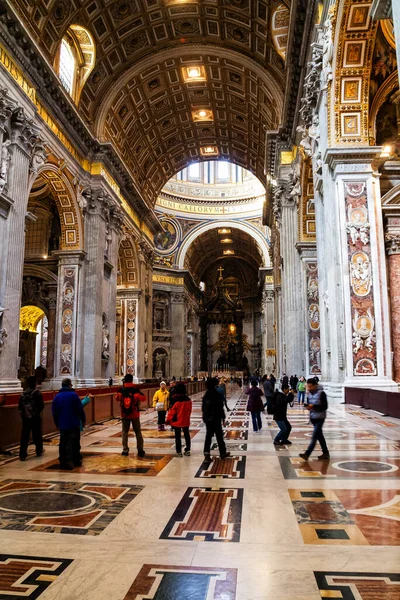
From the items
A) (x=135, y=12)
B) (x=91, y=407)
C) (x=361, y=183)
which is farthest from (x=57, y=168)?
(x=361, y=183)

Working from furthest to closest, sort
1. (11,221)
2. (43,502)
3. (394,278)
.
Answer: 1. (11,221)
2. (394,278)
3. (43,502)

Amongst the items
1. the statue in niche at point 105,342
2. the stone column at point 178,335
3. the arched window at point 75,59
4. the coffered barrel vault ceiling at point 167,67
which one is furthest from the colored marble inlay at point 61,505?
the stone column at point 178,335

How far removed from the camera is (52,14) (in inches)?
590

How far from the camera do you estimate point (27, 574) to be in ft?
8.75

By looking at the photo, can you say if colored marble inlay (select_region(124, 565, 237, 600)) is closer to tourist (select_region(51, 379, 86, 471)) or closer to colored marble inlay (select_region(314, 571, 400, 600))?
colored marble inlay (select_region(314, 571, 400, 600))

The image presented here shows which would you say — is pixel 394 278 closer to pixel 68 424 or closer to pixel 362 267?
pixel 362 267

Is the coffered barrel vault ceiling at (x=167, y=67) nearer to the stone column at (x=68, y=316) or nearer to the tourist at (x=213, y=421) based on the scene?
the stone column at (x=68, y=316)

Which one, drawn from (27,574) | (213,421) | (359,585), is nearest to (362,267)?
(213,421)

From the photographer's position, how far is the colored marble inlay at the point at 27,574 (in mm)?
2438

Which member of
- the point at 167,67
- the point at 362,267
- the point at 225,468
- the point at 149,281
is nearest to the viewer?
the point at 225,468

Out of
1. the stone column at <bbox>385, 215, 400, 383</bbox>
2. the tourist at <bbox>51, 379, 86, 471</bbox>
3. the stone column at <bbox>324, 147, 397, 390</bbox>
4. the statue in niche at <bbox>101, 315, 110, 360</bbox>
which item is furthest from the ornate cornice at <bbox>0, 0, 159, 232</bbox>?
the stone column at <bbox>385, 215, 400, 383</bbox>

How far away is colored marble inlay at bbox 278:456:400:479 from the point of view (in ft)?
16.3

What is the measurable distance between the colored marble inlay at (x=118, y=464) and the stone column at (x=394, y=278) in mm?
6772

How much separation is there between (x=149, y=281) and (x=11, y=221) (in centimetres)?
1597
